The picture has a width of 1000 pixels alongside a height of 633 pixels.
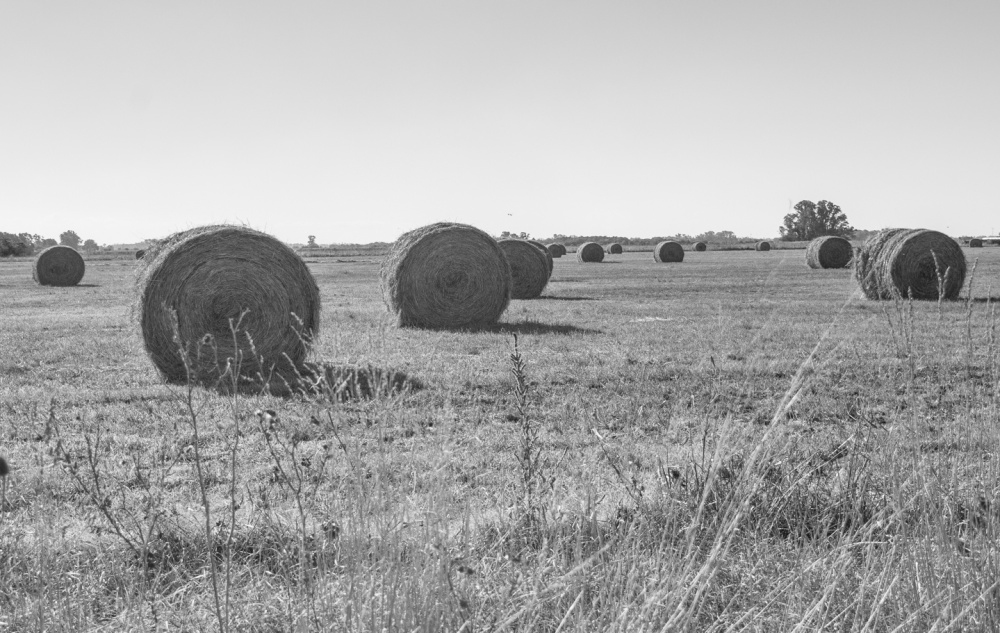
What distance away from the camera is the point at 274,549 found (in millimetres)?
4332

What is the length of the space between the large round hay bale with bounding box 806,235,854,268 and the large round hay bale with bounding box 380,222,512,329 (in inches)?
938

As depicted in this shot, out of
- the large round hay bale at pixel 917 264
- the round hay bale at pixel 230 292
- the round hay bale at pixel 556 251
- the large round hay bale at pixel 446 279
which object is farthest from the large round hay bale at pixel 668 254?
the round hay bale at pixel 230 292

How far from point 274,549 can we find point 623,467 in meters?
2.12

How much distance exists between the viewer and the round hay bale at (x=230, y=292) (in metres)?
11.8

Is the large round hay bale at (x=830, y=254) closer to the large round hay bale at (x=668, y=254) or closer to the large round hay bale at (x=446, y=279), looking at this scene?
the large round hay bale at (x=668, y=254)

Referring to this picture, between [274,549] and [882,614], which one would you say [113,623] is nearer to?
[274,549]

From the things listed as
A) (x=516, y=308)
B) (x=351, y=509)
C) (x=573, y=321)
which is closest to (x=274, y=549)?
(x=351, y=509)

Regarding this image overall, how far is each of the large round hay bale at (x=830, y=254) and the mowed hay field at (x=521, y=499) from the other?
2762 cm

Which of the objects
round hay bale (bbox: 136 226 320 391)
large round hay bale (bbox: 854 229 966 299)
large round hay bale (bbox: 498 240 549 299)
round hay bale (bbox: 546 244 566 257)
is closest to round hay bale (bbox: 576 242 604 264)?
round hay bale (bbox: 546 244 566 257)

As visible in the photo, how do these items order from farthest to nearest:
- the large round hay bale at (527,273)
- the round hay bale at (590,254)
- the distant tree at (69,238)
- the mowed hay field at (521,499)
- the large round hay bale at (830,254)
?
1. the distant tree at (69,238)
2. the round hay bale at (590,254)
3. the large round hay bale at (830,254)
4. the large round hay bale at (527,273)
5. the mowed hay field at (521,499)

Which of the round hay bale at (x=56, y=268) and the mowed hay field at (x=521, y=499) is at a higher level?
the round hay bale at (x=56, y=268)

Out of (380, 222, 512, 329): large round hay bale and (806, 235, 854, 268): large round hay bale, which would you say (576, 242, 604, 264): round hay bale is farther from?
(380, 222, 512, 329): large round hay bale

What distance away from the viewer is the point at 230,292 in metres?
12.0

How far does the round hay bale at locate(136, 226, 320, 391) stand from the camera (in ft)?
38.7
